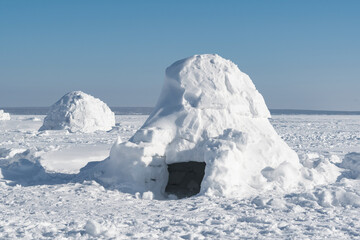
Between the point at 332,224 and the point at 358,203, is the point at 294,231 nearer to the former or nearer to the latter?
the point at 332,224

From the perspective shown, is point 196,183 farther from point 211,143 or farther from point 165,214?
point 165,214

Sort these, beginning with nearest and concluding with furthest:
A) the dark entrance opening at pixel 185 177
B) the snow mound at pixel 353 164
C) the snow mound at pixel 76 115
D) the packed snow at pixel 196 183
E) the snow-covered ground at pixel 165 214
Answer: the snow-covered ground at pixel 165 214, the packed snow at pixel 196 183, the dark entrance opening at pixel 185 177, the snow mound at pixel 353 164, the snow mound at pixel 76 115

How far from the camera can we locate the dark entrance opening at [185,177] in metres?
9.36

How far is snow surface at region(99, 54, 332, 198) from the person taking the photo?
26.2 ft

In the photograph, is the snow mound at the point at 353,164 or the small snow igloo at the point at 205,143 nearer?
the small snow igloo at the point at 205,143

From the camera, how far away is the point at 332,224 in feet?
19.4

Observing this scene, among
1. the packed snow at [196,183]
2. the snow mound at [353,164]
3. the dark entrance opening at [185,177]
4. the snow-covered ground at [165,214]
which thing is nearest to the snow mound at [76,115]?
the packed snow at [196,183]

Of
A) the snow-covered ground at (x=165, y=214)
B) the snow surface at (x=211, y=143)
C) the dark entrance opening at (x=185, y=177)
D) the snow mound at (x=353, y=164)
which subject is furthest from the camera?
the snow mound at (x=353, y=164)

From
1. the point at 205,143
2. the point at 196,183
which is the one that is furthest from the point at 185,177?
the point at 205,143

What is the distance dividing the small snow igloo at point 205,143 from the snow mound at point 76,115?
17626mm

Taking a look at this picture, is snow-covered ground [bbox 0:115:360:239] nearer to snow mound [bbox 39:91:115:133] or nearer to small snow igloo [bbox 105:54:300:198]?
small snow igloo [bbox 105:54:300:198]

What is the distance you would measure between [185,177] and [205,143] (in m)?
1.41

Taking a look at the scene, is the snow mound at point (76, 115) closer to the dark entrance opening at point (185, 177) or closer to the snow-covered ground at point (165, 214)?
the dark entrance opening at point (185, 177)

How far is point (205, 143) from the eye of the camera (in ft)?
27.9
